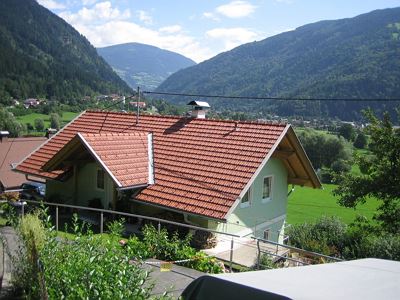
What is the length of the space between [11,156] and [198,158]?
1165 inches

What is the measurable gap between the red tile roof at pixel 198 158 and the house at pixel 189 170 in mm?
37

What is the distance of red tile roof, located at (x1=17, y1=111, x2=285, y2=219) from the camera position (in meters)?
14.3

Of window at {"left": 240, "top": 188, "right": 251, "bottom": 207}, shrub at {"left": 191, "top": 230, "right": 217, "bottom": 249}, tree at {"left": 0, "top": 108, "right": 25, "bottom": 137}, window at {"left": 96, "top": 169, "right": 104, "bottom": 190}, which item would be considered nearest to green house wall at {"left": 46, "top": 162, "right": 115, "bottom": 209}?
window at {"left": 96, "top": 169, "right": 104, "bottom": 190}

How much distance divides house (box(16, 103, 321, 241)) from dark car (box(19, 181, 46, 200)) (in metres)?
2.73

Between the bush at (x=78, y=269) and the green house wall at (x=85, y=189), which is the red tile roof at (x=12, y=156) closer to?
the green house wall at (x=85, y=189)

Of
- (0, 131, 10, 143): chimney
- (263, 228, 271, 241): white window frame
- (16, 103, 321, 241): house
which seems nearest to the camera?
(16, 103, 321, 241): house

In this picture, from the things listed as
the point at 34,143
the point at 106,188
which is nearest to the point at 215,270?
the point at 106,188

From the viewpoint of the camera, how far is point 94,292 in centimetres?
471

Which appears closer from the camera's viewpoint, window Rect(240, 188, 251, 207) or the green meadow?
window Rect(240, 188, 251, 207)

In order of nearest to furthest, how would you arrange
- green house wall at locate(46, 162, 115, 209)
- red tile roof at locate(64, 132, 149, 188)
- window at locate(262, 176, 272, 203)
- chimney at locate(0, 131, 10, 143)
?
red tile roof at locate(64, 132, 149, 188)
green house wall at locate(46, 162, 115, 209)
window at locate(262, 176, 272, 203)
chimney at locate(0, 131, 10, 143)

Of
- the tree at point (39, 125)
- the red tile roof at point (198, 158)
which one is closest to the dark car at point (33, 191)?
the red tile roof at point (198, 158)

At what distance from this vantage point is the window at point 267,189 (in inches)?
691

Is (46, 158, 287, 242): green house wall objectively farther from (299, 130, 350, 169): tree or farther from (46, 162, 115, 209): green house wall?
(299, 130, 350, 169): tree

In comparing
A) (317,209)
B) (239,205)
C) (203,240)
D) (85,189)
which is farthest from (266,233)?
(317,209)
